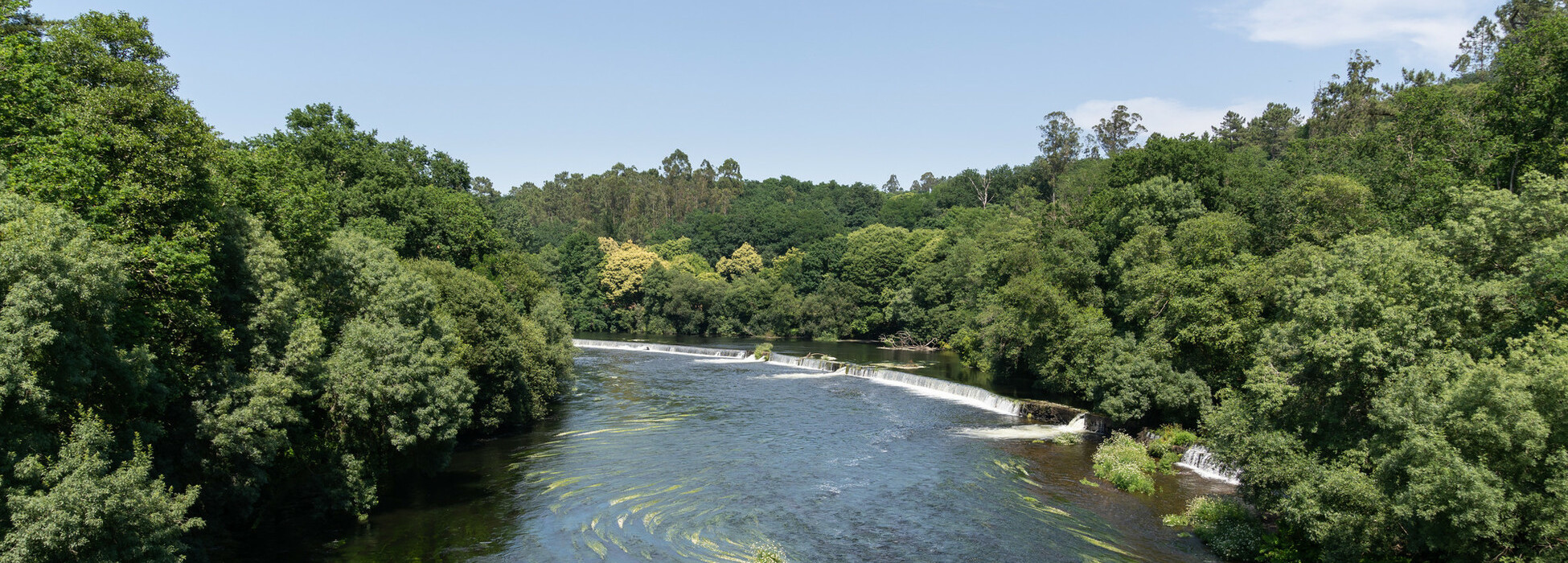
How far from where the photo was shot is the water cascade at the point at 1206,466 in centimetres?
3322

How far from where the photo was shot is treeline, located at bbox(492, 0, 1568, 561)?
18.4 meters

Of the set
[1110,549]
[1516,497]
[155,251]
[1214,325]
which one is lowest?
[1110,549]

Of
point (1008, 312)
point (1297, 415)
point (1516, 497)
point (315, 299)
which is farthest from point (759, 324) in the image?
point (1516, 497)

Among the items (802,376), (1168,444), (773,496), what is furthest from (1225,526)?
(802,376)

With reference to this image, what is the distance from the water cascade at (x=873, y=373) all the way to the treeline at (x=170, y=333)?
3094 centimetres

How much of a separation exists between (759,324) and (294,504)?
79755 millimetres

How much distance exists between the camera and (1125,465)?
111 ft

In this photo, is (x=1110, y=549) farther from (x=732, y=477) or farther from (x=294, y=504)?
(x=294, y=504)

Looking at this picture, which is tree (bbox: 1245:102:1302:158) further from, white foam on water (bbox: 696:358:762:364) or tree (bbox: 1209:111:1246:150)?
white foam on water (bbox: 696:358:762:364)

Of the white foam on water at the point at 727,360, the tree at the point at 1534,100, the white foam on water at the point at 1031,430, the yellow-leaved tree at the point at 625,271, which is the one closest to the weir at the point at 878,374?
the white foam on water at the point at 1031,430

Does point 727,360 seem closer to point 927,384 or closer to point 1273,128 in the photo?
point 927,384

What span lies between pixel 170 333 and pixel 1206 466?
37698 millimetres

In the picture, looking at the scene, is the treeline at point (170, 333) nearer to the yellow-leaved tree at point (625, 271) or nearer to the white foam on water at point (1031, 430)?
the white foam on water at point (1031, 430)

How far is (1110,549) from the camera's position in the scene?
25859 mm
